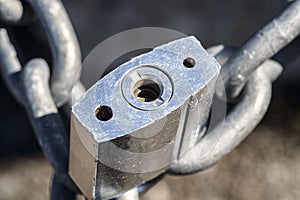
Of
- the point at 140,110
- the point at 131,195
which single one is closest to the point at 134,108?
the point at 140,110

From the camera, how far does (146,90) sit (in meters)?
0.73

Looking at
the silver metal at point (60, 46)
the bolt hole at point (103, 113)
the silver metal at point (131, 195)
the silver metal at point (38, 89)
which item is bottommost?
the silver metal at point (131, 195)

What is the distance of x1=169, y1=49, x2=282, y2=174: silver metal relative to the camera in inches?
36.7

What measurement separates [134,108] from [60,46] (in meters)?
0.29

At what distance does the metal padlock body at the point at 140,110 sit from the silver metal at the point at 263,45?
0.16 metres

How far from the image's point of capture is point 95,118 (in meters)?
0.69

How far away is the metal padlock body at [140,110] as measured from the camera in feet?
2.26

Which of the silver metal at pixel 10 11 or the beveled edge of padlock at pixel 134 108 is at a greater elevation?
the beveled edge of padlock at pixel 134 108

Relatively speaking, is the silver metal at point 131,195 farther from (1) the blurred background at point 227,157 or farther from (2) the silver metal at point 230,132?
(1) the blurred background at point 227,157

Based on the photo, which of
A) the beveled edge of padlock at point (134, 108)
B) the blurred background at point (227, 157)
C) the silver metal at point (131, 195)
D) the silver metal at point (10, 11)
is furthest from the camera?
the blurred background at point (227, 157)

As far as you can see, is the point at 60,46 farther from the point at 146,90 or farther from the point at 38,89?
the point at 146,90

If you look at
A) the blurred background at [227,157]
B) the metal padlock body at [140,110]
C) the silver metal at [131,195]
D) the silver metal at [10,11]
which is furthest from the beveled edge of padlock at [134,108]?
the blurred background at [227,157]

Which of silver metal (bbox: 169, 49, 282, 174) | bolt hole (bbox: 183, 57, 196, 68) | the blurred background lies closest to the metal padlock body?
bolt hole (bbox: 183, 57, 196, 68)

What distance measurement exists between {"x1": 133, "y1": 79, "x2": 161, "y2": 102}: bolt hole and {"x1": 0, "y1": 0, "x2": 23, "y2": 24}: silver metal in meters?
0.37
